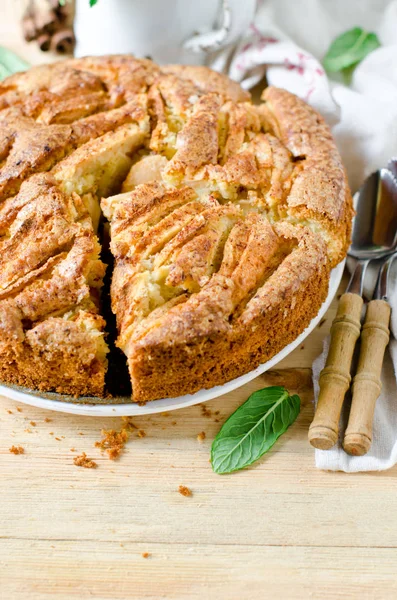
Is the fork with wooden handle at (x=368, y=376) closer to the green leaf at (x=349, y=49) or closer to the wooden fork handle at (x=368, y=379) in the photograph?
the wooden fork handle at (x=368, y=379)

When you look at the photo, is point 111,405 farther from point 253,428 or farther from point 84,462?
point 253,428

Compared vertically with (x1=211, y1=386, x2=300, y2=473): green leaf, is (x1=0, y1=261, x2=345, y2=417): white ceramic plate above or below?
above

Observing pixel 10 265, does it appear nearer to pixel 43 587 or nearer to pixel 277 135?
pixel 43 587

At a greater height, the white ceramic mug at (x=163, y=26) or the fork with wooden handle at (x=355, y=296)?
the white ceramic mug at (x=163, y=26)

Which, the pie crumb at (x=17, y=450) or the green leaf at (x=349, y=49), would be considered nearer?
the pie crumb at (x=17, y=450)

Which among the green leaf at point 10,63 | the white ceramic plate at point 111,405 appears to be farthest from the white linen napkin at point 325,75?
the green leaf at point 10,63

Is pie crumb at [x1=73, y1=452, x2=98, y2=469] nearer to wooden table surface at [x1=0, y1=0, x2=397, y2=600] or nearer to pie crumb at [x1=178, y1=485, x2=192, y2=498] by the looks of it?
wooden table surface at [x1=0, y1=0, x2=397, y2=600]

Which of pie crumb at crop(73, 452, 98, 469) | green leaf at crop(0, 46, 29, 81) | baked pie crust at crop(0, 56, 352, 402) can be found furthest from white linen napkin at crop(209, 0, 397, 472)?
pie crumb at crop(73, 452, 98, 469)
